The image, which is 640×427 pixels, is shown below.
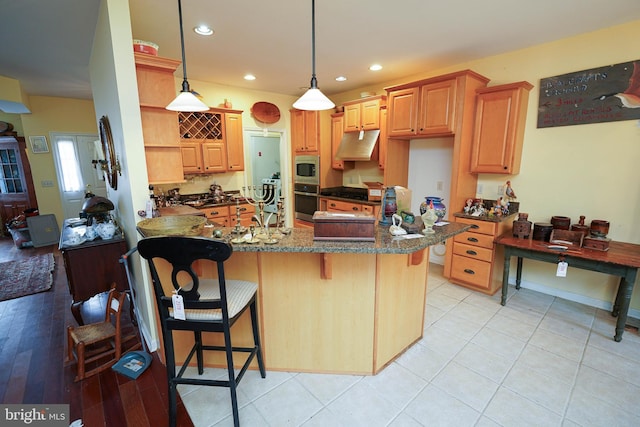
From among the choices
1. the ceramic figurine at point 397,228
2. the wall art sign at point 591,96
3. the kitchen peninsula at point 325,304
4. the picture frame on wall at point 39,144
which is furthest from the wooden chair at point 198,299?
the picture frame on wall at point 39,144

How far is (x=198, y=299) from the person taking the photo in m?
1.50

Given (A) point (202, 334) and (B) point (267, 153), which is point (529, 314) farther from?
(B) point (267, 153)

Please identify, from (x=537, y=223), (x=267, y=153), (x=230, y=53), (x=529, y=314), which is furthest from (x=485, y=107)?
(x=267, y=153)

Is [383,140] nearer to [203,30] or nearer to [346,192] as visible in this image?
[346,192]

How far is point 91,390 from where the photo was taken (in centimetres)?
192

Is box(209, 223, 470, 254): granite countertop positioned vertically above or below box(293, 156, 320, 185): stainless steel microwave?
below

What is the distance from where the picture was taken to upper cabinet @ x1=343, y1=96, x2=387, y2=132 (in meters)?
4.19

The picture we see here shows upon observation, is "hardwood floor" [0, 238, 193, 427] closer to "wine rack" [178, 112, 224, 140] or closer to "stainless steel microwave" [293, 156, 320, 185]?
"wine rack" [178, 112, 224, 140]

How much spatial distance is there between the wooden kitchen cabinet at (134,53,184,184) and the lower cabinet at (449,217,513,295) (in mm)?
3055

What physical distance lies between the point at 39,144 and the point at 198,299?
613cm

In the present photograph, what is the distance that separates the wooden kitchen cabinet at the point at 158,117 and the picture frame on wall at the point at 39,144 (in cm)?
475

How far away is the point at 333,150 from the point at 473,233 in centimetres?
272

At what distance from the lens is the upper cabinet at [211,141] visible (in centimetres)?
412

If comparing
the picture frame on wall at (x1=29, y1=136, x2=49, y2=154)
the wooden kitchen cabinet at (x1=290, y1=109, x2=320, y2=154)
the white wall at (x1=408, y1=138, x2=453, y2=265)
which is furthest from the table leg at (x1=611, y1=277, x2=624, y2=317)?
the picture frame on wall at (x1=29, y1=136, x2=49, y2=154)
